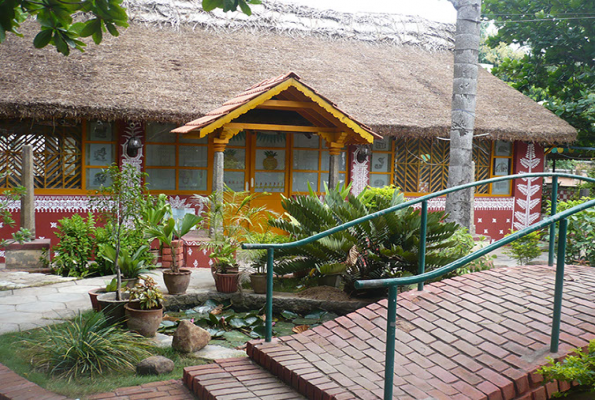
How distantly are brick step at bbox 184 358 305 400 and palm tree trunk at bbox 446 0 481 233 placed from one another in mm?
3813

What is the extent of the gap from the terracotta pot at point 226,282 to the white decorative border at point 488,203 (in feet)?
21.0

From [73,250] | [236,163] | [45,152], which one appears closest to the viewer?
[73,250]

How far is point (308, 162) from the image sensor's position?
34.6ft

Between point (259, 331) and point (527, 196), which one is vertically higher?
point (527, 196)

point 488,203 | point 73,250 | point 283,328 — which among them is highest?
point 488,203

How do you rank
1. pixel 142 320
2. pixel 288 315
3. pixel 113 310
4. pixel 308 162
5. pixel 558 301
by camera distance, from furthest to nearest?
pixel 308 162, pixel 288 315, pixel 113 310, pixel 142 320, pixel 558 301

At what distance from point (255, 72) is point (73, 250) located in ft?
16.1

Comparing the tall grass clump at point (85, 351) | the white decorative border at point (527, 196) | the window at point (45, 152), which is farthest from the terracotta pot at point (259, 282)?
the white decorative border at point (527, 196)

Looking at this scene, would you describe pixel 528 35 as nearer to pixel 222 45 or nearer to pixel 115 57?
pixel 222 45

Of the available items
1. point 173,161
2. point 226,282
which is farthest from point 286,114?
point 226,282

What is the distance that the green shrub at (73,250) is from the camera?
716 centimetres

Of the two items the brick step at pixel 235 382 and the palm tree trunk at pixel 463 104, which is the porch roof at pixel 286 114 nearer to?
the palm tree trunk at pixel 463 104

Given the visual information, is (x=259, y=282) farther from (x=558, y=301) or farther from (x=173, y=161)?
(x=173, y=161)

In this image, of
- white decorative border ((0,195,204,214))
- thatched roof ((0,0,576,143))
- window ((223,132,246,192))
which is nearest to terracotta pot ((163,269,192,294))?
thatched roof ((0,0,576,143))
